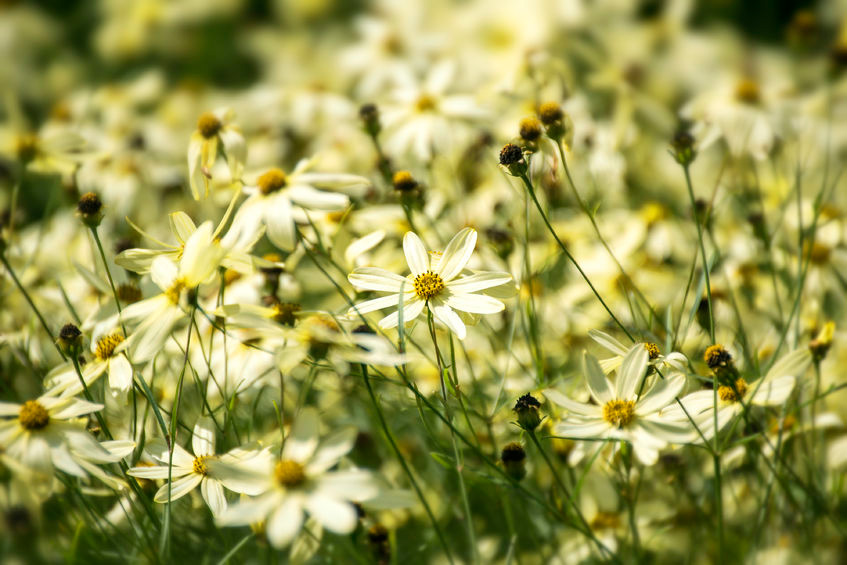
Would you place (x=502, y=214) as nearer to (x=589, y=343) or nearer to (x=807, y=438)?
(x=589, y=343)

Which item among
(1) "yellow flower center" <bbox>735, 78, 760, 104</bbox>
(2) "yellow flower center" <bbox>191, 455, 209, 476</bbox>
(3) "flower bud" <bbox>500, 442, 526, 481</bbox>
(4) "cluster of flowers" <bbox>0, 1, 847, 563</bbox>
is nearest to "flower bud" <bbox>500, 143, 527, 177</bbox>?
(4) "cluster of flowers" <bbox>0, 1, 847, 563</bbox>

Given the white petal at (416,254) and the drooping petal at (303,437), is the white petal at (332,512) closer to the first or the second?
the drooping petal at (303,437)

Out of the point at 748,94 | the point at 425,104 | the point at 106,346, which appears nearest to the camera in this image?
the point at 106,346

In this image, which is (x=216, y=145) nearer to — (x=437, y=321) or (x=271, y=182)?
(x=271, y=182)

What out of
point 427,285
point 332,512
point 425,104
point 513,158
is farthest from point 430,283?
point 425,104

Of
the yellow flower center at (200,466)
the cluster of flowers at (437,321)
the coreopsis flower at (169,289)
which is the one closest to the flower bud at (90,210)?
the cluster of flowers at (437,321)

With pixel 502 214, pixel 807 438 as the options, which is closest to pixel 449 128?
pixel 502 214

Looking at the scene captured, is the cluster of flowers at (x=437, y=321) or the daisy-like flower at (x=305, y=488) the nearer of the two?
the daisy-like flower at (x=305, y=488)

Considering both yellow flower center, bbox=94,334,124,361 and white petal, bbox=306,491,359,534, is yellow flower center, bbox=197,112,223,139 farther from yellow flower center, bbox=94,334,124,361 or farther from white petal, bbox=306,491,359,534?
white petal, bbox=306,491,359,534
